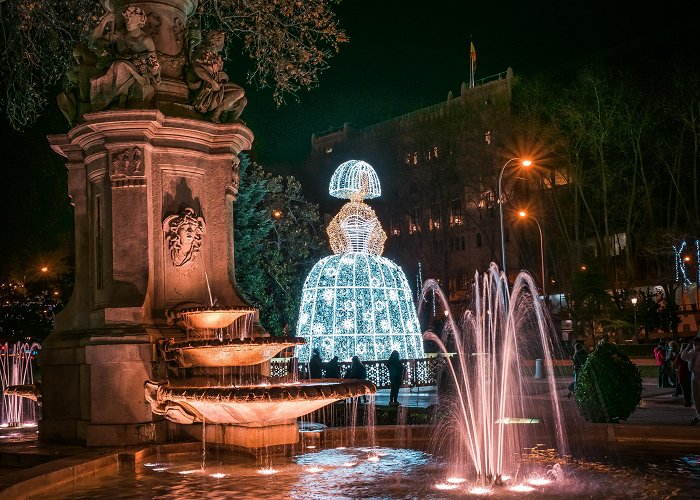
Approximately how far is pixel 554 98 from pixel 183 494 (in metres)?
39.8

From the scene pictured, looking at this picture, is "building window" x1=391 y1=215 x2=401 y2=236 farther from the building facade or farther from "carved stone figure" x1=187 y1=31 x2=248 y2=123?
"carved stone figure" x1=187 y1=31 x2=248 y2=123

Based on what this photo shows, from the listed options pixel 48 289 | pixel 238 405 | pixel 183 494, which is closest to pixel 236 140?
pixel 238 405

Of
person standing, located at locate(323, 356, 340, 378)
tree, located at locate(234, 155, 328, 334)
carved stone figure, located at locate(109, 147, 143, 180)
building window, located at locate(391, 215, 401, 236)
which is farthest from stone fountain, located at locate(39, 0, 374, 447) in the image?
building window, located at locate(391, 215, 401, 236)

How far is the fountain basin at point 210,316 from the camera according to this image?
11266mm

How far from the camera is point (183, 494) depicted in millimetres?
8398

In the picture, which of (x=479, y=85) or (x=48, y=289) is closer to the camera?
(x=48, y=289)

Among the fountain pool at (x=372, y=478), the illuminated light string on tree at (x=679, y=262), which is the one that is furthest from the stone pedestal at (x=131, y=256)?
the illuminated light string on tree at (x=679, y=262)

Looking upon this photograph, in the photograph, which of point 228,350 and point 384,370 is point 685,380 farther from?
Answer: point 228,350

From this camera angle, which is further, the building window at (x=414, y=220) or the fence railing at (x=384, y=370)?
the building window at (x=414, y=220)

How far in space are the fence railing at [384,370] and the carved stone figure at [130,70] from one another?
13.2 metres

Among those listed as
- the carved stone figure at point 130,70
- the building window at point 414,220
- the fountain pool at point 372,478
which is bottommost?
the fountain pool at point 372,478

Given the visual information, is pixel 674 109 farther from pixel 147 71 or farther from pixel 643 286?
pixel 147 71

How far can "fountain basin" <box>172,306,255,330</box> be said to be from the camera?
11.3m

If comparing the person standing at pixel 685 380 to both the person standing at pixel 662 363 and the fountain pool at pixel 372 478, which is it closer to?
the person standing at pixel 662 363
